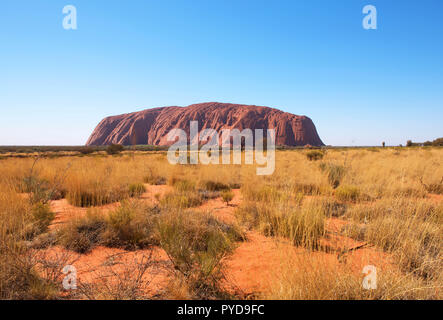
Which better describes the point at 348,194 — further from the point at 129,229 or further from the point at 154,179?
the point at 154,179

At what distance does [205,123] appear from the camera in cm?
9838

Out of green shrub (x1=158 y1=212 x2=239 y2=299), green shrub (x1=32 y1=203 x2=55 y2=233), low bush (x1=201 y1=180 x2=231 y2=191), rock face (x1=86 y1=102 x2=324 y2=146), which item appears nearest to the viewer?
green shrub (x1=158 y1=212 x2=239 y2=299)

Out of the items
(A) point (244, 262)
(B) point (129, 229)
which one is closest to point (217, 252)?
(A) point (244, 262)

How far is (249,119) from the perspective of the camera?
311ft

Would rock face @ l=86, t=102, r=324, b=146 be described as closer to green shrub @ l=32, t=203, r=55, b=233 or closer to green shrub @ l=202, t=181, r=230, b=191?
green shrub @ l=202, t=181, r=230, b=191

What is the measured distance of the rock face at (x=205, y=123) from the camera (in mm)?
93250

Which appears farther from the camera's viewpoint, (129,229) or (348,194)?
(348,194)

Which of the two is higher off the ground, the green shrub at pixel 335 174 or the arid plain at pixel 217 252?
the green shrub at pixel 335 174

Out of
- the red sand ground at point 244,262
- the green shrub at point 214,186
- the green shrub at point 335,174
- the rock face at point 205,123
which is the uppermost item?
the rock face at point 205,123

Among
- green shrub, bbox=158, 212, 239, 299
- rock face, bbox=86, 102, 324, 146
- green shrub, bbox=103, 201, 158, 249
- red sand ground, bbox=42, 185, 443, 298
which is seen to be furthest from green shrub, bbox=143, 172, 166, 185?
rock face, bbox=86, 102, 324, 146

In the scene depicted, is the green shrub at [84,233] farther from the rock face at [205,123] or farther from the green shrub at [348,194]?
the rock face at [205,123]

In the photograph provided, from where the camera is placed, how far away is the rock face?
9325 centimetres

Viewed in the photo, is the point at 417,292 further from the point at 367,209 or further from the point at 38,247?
the point at 38,247

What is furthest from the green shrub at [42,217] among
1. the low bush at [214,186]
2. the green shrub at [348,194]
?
the green shrub at [348,194]
